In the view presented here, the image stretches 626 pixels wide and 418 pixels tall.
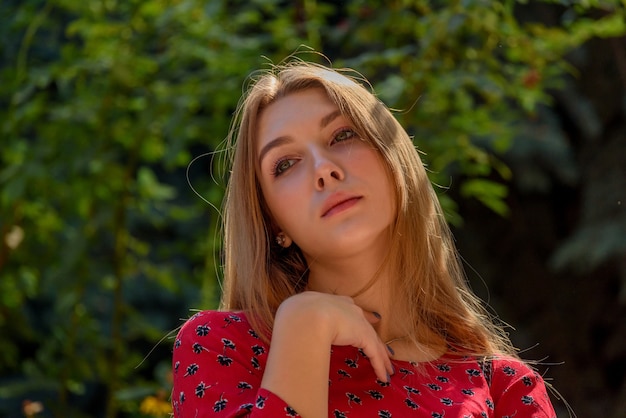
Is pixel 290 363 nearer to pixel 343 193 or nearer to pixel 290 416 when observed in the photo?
pixel 290 416

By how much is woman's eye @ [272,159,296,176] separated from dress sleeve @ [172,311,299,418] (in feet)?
0.71

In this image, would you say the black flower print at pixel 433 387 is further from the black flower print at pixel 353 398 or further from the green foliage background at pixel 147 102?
the green foliage background at pixel 147 102

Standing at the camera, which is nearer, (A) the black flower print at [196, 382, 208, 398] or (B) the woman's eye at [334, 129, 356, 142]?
(A) the black flower print at [196, 382, 208, 398]

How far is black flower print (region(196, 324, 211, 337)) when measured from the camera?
147 centimetres

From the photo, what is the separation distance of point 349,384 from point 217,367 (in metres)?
0.20

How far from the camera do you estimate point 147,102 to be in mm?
2996

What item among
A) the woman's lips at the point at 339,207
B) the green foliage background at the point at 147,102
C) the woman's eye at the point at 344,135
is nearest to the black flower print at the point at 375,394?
the woman's lips at the point at 339,207

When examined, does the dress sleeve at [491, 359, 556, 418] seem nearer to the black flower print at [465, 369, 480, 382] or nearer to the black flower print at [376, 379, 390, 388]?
the black flower print at [465, 369, 480, 382]

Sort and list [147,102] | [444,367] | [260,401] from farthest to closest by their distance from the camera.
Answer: [147,102] → [444,367] → [260,401]

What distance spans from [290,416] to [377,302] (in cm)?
38

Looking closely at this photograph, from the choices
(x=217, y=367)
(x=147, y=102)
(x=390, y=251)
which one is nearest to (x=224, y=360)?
(x=217, y=367)

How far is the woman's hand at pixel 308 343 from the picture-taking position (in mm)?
1336

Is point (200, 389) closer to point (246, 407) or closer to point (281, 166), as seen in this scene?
point (246, 407)

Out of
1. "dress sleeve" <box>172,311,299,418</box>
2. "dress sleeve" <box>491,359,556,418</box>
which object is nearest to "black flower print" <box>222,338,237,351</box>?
"dress sleeve" <box>172,311,299,418</box>
